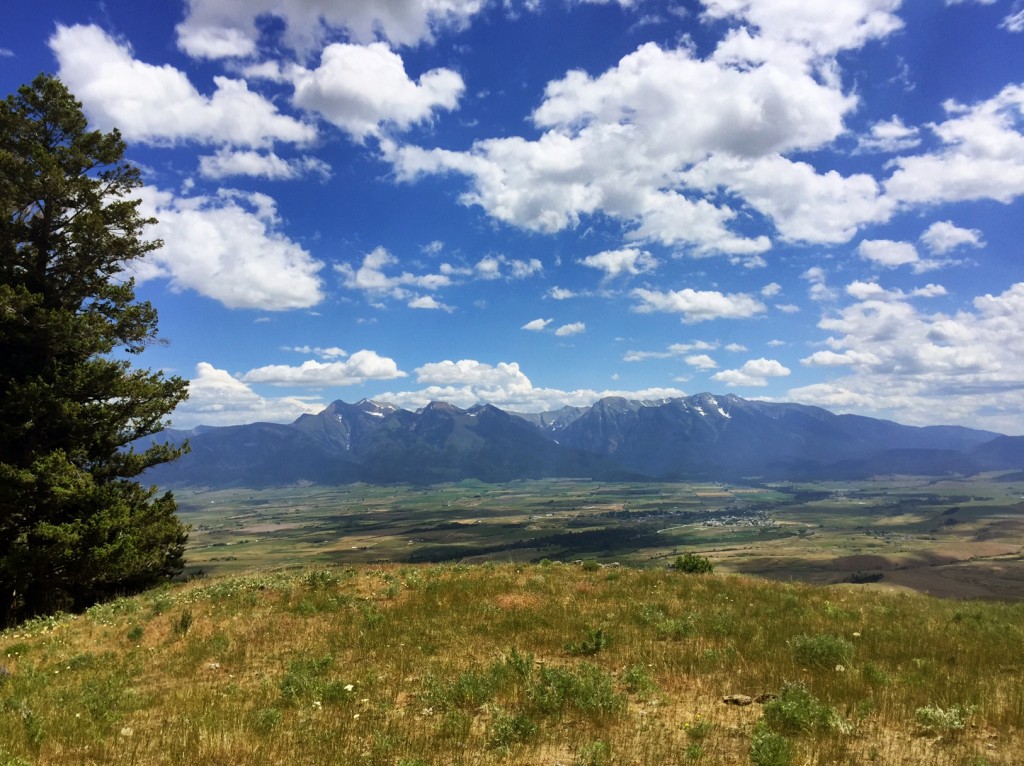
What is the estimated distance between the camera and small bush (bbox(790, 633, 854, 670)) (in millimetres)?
13758

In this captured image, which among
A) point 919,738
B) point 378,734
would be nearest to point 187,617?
point 378,734

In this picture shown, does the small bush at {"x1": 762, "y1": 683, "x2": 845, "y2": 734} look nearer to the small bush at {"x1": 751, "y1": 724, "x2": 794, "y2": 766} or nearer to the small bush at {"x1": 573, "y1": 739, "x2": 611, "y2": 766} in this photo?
the small bush at {"x1": 751, "y1": 724, "x2": 794, "y2": 766}

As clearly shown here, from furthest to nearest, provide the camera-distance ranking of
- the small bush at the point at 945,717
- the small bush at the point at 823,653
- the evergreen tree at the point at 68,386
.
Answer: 1. the evergreen tree at the point at 68,386
2. the small bush at the point at 823,653
3. the small bush at the point at 945,717

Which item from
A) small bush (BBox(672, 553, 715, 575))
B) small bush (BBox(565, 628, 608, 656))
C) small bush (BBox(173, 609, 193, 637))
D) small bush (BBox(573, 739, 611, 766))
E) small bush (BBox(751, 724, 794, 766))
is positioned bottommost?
small bush (BBox(672, 553, 715, 575))

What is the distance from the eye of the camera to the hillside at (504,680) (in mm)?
9172

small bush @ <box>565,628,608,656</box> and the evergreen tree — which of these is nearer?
small bush @ <box>565,628,608,656</box>

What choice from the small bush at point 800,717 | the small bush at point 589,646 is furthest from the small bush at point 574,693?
the small bush at point 800,717

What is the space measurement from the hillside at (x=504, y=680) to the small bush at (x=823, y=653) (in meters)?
0.05

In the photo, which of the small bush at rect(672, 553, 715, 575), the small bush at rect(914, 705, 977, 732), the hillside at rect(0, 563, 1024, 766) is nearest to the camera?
the hillside at rect(0, 563, 1024, 766)

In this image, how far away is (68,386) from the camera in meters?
23.4

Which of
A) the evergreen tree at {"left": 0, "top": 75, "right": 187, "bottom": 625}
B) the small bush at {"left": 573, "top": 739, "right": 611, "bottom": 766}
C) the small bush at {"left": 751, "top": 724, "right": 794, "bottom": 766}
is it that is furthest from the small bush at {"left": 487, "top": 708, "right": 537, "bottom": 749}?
the evergreen tree at {"left": 0, "top": 75, "right": 187, "bottom": 625}

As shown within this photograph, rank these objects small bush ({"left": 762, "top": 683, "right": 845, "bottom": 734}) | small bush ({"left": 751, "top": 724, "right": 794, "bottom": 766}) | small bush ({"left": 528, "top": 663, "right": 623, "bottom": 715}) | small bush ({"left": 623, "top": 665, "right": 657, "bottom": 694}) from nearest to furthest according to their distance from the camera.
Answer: small bush ({"left": 751, "top": 724, "right": 794, "bottom": 766}) < small bush ({"left": 762, "top": 683, "right": 845, "bottom": 734}) < small bush ({"left": 528, "top": 663, "right": 623, "bottom": 715}) < small bush ({"left": 623, "top": 665, "right": 657, "bottom": 694})

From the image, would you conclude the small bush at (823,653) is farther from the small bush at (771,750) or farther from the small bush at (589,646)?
the small bush at (771,750)

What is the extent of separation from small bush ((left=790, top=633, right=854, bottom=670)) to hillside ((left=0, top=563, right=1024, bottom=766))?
5 cm
